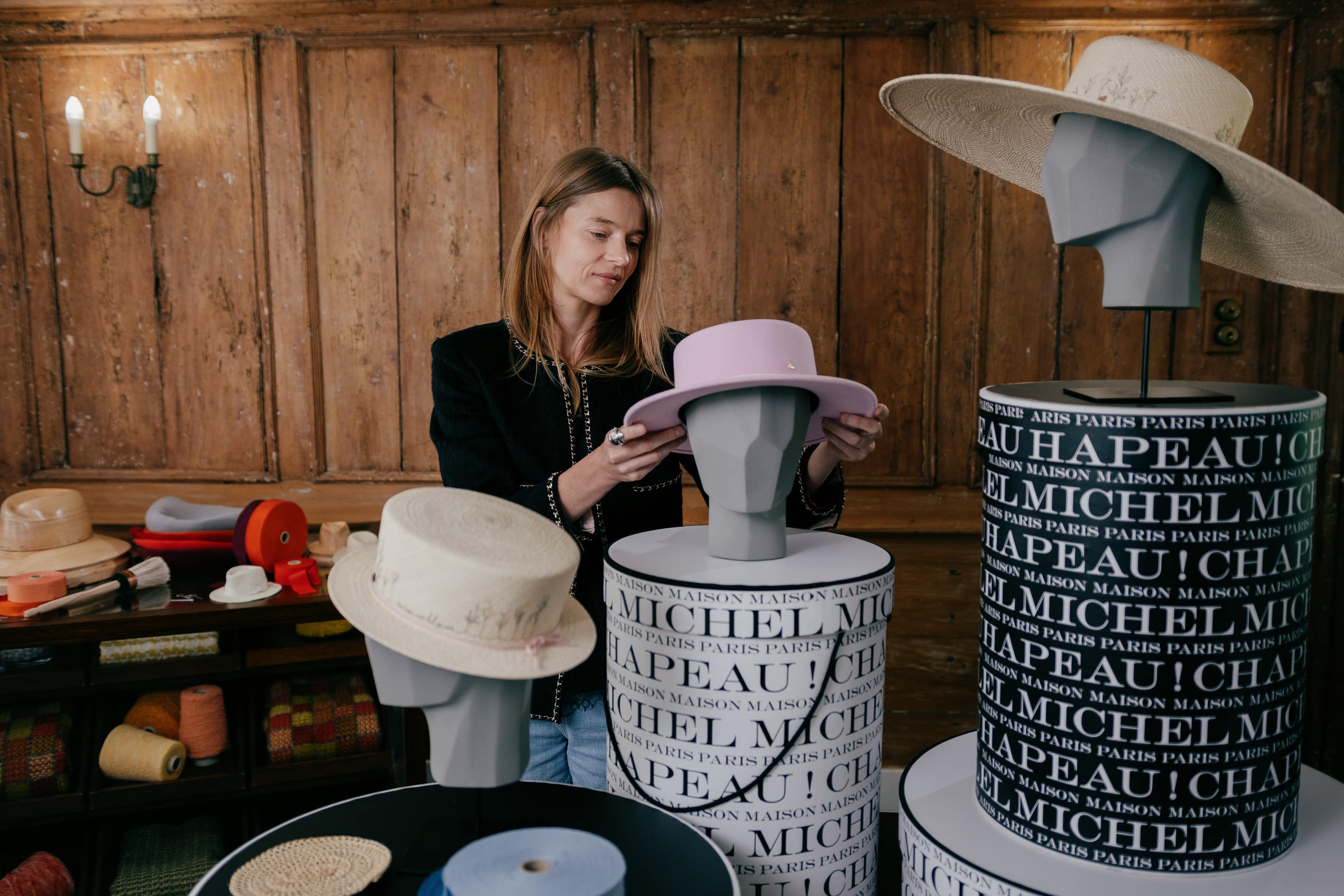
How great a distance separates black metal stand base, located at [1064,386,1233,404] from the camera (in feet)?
2.89

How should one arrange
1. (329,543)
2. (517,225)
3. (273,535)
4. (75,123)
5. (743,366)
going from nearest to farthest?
(743,366) → (273,535) → (329,543) → (75,123) → (517,225)

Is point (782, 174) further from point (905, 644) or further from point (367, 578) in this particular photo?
point (367, 578)

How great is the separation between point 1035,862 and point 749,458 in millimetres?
503

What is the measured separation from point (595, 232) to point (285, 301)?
170 centimetres

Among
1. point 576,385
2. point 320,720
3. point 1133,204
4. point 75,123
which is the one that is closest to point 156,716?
point 320,720

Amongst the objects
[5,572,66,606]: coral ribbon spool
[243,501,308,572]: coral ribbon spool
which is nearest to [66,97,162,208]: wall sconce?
[243,501,308,572]: coral ribbon spool

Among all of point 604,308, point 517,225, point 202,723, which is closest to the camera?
point 604,308

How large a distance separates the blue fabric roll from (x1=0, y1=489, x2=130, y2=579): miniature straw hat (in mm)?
1740

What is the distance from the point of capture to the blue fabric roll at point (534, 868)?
731mm

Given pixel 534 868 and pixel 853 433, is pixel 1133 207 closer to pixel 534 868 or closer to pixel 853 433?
pixel 853 433

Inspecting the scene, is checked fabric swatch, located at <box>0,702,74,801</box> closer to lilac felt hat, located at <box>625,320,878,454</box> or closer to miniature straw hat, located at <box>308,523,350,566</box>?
miniature straw hat, located at <box>308,523,350,566</box>

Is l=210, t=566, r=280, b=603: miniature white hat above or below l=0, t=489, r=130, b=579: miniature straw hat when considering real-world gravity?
below

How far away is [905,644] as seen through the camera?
2719 millimetres

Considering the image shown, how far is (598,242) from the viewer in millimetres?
1454
